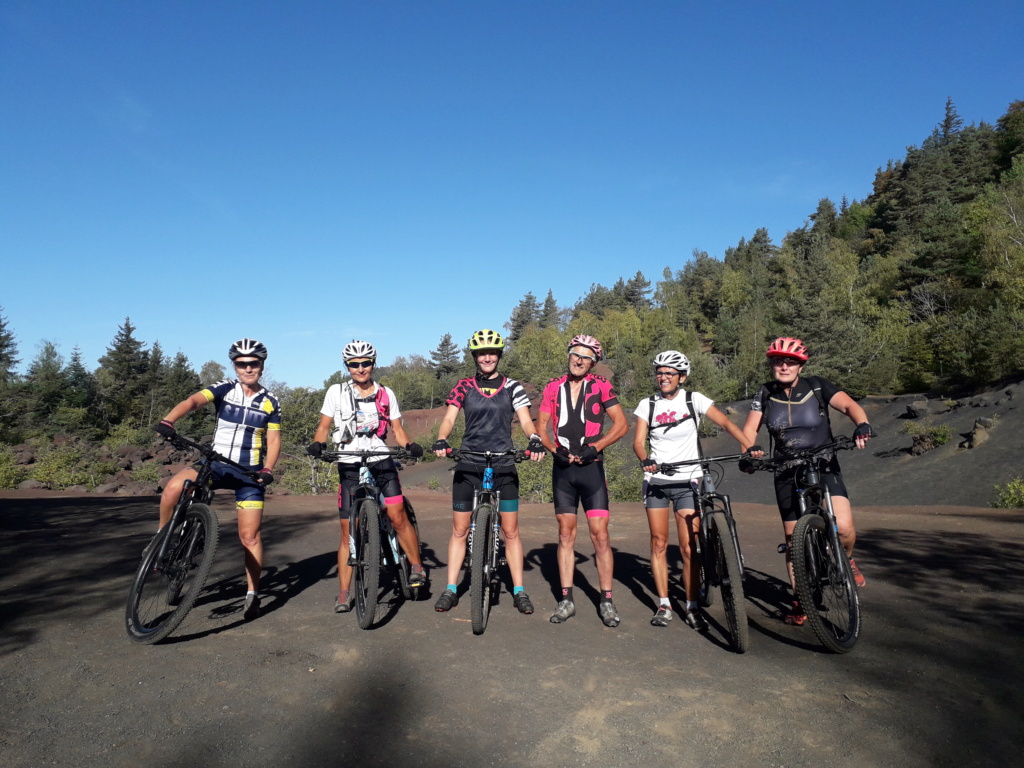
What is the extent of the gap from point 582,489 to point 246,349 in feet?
9.94

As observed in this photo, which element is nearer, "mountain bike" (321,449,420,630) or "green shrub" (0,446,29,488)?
"mountain bike" (321,449,420,630)

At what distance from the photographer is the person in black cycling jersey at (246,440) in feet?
17.2

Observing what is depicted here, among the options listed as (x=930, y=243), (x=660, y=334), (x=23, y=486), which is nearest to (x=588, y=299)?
(x=660, y=334)

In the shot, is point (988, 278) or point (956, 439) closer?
point (956, 439)

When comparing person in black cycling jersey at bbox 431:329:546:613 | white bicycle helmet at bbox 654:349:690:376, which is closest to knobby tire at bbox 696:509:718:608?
A: white bicycle helmet at bbox 654:349:690:376

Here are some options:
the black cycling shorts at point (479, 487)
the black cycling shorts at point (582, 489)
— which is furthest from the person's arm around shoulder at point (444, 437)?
the black cycling shorts at point (582, 489)

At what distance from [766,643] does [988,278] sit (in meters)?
48.1

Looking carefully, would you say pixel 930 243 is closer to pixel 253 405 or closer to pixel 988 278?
pixel 988 278

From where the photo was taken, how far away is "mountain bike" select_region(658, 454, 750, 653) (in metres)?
4.46

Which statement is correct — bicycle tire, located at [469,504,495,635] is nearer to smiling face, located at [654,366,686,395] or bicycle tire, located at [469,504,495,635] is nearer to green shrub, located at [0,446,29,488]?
smiling face, located at [654,366,686,395]

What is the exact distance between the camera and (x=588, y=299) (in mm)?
134500

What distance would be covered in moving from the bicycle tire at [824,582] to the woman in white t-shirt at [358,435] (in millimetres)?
3069

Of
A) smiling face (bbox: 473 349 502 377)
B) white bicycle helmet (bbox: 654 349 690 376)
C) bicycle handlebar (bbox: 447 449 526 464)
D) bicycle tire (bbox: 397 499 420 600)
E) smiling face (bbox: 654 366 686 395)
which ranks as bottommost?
bicycle tire (bbox: 397 499 420 600)

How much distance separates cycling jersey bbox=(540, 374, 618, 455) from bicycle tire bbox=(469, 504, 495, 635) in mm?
869
